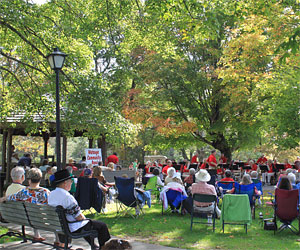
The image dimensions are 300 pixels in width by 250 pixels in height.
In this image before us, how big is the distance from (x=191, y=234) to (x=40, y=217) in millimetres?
3696

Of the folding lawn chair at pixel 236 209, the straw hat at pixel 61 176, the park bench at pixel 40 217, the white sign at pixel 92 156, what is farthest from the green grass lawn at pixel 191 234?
the white sign at pixel 92 156

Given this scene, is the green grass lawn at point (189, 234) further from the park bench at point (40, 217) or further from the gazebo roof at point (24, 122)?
the gazebo roof at point (24, 122)

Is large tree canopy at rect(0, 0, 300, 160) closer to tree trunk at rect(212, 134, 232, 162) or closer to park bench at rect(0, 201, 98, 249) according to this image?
tree trunk at rect(212, 134, 232, 162)

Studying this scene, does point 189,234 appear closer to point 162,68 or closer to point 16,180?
point 16,180

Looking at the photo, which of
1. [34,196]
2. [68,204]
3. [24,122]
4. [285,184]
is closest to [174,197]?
[285,184]

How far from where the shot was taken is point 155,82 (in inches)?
948

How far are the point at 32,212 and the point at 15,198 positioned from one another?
63cm

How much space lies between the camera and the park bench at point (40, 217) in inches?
231

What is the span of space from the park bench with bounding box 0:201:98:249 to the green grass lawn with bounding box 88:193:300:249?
90.1 inches

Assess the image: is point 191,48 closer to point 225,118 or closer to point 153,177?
point 225,118

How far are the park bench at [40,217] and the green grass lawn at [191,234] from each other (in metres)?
2.29

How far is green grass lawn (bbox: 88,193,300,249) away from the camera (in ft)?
25.2

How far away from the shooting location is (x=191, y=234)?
28.2ft

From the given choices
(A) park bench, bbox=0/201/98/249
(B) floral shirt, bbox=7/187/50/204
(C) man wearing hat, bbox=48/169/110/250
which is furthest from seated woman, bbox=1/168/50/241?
(C) man wearing hat, bbox=48/169/110/250
